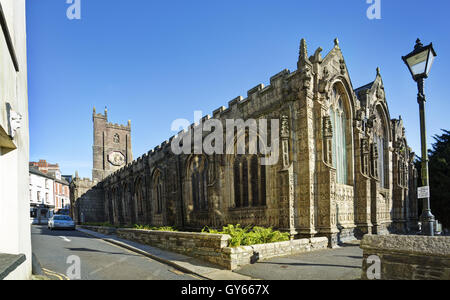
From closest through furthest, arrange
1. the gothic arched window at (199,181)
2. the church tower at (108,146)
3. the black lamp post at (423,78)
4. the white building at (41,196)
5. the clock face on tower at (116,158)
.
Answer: the black lamp post at (423,78), the gothic arched window at (199,181), the white building at (41,196), the church tower at (108,146), the clock face on tower at (116,158)

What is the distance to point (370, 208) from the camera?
619 inches

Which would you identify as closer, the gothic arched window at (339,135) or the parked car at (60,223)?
the gothic arched window at (339,135)

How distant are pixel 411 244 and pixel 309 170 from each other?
7.50 m

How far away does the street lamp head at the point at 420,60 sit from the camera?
684cm

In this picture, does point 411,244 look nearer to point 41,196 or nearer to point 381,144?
point 381,144

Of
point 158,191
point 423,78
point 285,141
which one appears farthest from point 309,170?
point 158,191

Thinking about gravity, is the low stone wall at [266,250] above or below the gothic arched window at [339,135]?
below

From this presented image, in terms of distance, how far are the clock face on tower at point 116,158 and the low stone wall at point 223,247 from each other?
46.8 metres

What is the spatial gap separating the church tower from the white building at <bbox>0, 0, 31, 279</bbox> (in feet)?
171

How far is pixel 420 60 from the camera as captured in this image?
275 inches

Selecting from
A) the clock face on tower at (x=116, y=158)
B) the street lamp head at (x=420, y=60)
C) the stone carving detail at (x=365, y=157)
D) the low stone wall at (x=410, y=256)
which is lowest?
the low stone wall at (x=410, y=256)

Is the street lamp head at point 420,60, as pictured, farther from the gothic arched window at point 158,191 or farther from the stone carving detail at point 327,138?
the gothic arched window at point 158,191

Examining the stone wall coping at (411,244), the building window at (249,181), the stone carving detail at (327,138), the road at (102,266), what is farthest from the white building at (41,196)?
the stone wall coping at (411,244)
